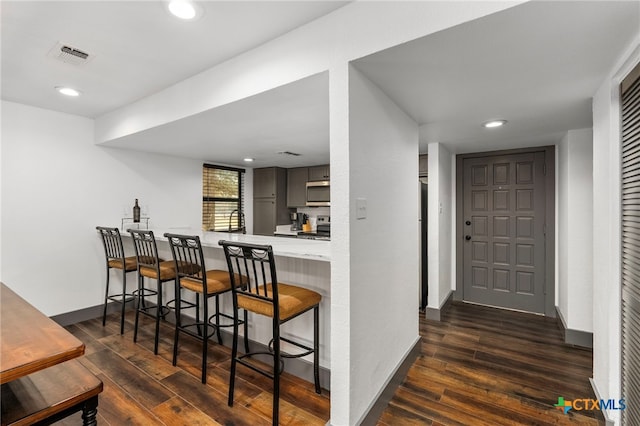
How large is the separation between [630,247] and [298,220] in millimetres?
4647

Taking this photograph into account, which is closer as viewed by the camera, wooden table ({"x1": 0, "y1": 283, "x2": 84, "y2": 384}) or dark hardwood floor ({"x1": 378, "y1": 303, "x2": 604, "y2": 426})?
wooden table ({"x1": 0, "y1": 283, "x2": 84, "y2": 384})

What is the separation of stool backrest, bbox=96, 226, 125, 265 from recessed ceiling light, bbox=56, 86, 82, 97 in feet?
4.43

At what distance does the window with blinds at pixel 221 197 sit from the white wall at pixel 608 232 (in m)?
4.10

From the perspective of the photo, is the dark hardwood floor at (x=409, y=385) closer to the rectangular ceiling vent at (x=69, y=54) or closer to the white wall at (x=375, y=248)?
the white wall at (x=375, y=248)

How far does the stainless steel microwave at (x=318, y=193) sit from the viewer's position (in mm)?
5094

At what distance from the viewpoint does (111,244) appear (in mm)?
3355

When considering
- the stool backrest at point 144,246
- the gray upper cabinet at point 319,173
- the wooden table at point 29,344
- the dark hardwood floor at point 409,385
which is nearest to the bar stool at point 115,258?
the stool backrest at point 144,246

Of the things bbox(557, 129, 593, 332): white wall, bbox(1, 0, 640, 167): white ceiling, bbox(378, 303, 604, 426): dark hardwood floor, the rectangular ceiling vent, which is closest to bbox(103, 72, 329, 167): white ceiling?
bbox(1, 0, 640, 167): white ceiling

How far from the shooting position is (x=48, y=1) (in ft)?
5.03

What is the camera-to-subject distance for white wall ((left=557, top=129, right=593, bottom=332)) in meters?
2.79

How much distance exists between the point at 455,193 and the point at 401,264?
2.35 meters

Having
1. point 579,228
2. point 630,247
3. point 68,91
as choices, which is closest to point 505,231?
point 579,228

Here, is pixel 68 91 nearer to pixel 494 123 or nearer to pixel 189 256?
pixel 189 256

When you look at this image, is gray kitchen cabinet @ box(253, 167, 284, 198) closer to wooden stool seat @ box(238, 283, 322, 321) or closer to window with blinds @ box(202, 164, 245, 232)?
window with blinds @ box(202, 164, 245, 232)
